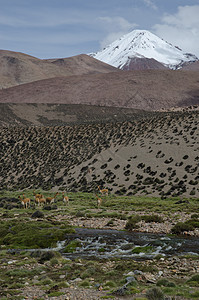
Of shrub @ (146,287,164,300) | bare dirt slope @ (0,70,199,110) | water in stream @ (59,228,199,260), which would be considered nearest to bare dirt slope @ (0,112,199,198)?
water in stream @ (59,228,199,260)

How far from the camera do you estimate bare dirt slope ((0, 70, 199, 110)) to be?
14488cm

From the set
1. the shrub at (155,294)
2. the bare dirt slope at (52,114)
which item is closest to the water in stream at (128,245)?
the shrub at (155,294)

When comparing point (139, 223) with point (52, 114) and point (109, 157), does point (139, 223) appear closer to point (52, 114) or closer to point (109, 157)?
point (109, 157)

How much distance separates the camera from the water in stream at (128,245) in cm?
1566

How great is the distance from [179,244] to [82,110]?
95.8 metres

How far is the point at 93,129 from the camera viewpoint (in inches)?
2763

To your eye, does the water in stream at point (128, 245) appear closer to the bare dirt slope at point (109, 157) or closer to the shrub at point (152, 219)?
the shrub at point (152, 219)

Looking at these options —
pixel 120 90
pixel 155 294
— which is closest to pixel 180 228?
pixel 155 294

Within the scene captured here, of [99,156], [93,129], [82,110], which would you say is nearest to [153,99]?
[82,110]

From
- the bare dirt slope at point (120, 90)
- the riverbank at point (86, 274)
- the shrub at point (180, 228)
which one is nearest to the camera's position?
the riverbank at point (86, 274)

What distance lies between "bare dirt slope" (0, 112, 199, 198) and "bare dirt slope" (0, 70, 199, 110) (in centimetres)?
7328

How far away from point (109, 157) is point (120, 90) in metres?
98.3

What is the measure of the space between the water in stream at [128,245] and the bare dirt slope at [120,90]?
12171cm

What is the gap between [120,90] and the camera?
151750mm
